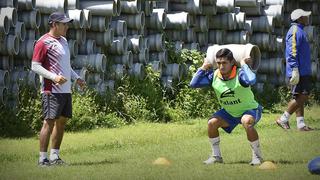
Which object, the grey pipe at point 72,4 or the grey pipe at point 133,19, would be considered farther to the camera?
the grey pipe at point 133,19

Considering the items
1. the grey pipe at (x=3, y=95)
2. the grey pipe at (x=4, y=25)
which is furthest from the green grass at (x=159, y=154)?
the grey pipe at (x=4, y=25)

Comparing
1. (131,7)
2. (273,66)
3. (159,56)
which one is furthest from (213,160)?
(273,66)

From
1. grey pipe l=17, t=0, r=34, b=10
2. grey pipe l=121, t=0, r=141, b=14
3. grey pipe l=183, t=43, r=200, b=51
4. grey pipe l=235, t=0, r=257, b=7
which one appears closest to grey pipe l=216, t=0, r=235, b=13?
grey pipe l=235, t=0, r=257, b=7

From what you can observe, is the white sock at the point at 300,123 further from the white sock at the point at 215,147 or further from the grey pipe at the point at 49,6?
the grey pipe at the point at 49,6

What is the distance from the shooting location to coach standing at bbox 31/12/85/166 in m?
10.9

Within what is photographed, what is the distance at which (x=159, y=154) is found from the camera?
1200 centimetres

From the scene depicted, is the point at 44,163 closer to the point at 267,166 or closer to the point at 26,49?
the point at 267,166

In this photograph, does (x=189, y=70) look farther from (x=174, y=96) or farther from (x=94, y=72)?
(x=94, y=72)

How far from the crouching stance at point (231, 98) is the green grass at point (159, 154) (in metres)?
0.30

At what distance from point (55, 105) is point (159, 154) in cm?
182

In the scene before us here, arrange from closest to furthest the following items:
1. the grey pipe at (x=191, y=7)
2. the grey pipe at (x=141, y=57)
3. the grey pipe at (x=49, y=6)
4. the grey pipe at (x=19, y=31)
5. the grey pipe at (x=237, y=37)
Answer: the grey pipe at (x=19, y=31) → the grey pipe at (x=49, y=6) → the grey pipe at (x=141, y=57) → the grey pipe at (x=191, y=7) → the grey pipe at (x=237, y=37)

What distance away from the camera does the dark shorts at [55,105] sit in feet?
35.7

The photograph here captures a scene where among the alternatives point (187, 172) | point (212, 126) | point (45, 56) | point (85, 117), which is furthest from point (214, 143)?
point (85, 117)

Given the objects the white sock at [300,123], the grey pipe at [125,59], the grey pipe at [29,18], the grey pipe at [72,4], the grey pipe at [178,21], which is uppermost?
the grey pipe at [72,4]
